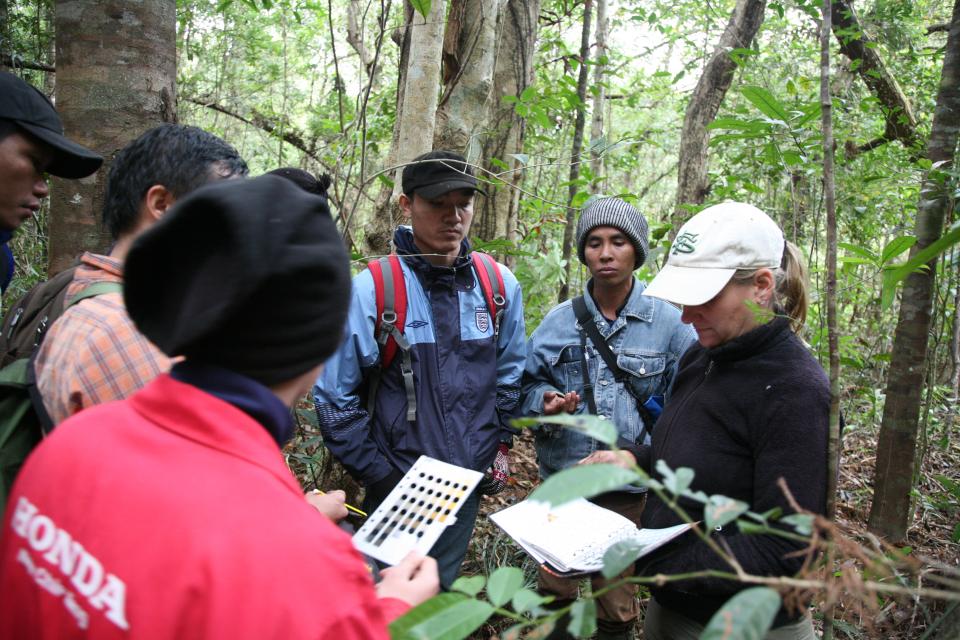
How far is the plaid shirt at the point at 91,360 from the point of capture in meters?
1.41

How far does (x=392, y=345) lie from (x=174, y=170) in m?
1.21

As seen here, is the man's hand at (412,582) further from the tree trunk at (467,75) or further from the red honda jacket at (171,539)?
the tree trunk at (467,75)

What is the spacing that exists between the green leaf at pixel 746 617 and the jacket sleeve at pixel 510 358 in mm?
2200

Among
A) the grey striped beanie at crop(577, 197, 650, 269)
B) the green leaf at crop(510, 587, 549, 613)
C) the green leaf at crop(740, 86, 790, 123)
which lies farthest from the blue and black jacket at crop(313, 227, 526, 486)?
the green leaf at crop(510, 587, 549, 613)

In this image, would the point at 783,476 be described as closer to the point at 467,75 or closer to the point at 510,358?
the point at 510,358

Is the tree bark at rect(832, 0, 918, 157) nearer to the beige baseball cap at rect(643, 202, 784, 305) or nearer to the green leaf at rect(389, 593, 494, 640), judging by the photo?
the beige baseball cap at rect(643, 202, 784, 305)

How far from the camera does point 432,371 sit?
2.77m

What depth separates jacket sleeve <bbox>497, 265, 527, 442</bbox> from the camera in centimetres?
303

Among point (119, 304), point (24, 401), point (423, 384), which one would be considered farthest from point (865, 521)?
point (24, 401)

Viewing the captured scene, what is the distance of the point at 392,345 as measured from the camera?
2.73m

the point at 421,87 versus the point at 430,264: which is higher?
the point at 421,87

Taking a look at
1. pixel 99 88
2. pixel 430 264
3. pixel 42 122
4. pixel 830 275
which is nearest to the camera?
pixel 830 275

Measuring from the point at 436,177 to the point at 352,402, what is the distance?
3.56 feet

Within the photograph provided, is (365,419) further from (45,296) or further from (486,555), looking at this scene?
(486,555)
